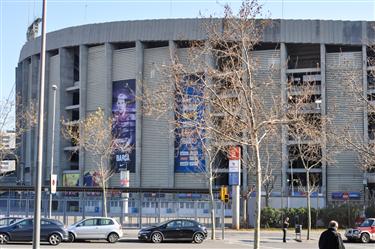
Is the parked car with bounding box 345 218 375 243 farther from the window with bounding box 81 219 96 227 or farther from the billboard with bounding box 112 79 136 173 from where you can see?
the billboard with bounding box 112 79 136 173

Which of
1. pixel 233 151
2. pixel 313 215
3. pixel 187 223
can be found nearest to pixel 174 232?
pixel 187 223

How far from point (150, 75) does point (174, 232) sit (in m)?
44.5

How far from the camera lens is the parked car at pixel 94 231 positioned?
3114 cm

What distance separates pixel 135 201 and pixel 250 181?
3581 centimetres

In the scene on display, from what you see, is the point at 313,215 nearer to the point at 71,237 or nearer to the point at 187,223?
the point at 187,223

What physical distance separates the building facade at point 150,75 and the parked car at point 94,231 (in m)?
40.3

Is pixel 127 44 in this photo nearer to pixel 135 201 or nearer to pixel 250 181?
pixel 250 181

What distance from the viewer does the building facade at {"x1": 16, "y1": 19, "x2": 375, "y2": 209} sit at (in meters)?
77.5

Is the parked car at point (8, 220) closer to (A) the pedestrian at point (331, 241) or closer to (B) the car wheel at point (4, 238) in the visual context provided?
(B) the car wheel at point (4, 238)

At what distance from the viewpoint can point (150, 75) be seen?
246 feet

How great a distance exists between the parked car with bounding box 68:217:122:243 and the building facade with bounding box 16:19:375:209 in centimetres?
4027

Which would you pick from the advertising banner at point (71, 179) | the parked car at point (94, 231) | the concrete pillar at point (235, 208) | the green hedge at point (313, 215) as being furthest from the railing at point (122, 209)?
the advertising banner at point (71, 179)

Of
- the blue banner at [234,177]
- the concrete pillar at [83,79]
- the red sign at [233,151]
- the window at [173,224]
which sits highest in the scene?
the concrete pillar at [83,79]

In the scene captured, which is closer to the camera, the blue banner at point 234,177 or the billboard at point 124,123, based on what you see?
the blue banner at point 234,177
